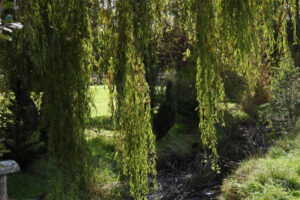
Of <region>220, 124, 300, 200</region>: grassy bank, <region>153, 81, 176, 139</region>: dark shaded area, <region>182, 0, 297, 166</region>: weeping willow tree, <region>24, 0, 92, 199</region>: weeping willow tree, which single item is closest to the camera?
<region>24, 0, 92, 199</region>: weeping willow tree

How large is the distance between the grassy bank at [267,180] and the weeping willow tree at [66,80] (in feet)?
12.7

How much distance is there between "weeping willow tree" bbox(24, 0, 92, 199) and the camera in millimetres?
2365

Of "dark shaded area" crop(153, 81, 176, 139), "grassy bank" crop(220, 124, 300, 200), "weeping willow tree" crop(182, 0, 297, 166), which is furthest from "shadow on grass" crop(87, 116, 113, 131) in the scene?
"dark shaded area" crop(153, 81, 176, 139)

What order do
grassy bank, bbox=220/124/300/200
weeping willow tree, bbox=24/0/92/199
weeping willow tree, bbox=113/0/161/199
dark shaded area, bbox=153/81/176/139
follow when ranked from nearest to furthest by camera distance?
1. weeping willow tree, bbox=24/0/92/199
2. weeping willow tree, bbox=113/0/161/199
3. grassy bank, bbox=220/124/300/200
4. dark shaded area, bbox=153/81/176/139

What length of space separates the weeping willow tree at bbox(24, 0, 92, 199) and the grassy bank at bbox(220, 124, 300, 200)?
153 inches

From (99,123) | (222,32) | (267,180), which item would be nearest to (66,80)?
(99,123)

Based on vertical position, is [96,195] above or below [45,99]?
below

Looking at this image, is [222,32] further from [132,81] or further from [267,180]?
[267,180]

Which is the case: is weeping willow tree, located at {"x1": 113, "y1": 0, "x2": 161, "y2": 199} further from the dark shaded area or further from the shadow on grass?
the dark shaded area

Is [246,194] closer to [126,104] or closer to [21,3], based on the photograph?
[126,104]

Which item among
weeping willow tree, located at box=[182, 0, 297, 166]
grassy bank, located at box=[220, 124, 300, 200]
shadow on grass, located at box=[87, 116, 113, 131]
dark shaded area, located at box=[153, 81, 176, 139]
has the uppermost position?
weeping willow tree, located at box=[182, 0, 297, 166]

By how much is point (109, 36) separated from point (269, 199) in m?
3.96

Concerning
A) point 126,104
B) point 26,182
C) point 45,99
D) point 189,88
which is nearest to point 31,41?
point 45,99

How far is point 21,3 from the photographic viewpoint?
7.39 ft
